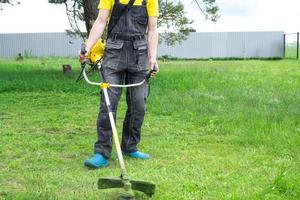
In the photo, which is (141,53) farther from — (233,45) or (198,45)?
(233,45)

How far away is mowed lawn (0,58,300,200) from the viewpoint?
4805 millimetres

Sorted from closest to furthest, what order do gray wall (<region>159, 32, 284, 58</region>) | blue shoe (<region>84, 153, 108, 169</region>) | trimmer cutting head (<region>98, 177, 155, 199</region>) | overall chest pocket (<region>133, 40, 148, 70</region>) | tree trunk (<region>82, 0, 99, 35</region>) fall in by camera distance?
1. trimmer cutting head (<region>98, 177, 155, 199</region>)
2. blue shoe (<region>84, 153, 108, 169</region>)
3. overall chest pocket (<region>133, 40, 148, 70</region>)
4. tree trunk (<region>82, 0, 99, 35</region>)
5. gray wall (<region>159, 32, 284, 58</region>)

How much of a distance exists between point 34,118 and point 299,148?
3.97 metres

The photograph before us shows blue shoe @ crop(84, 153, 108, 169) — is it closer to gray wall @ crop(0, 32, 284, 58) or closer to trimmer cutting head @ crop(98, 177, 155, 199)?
trimmer cutting head @ crop(98, 177, 155, 199)

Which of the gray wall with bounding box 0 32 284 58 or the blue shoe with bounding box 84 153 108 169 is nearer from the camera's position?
the blue shoe with bounding box 84 153 108 169

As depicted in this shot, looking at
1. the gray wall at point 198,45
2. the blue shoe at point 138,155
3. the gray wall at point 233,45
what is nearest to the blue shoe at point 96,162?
the blue shoe at point 138,155

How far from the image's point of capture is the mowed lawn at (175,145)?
4805 mm

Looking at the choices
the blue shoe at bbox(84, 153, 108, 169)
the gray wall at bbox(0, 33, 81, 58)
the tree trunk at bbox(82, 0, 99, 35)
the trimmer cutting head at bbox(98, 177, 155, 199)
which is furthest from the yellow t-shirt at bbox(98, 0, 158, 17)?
the gray wall at bbox(0, 33, 81, 58)

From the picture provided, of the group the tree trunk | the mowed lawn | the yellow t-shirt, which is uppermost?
the tree trunk

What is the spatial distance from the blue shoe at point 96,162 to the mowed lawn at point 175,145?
8 centimetres

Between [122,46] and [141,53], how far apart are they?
202 mm

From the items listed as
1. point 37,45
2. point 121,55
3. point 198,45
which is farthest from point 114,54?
point 198,45

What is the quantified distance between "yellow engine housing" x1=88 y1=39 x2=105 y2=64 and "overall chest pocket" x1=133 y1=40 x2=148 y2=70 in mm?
320

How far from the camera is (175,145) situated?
6.62m
